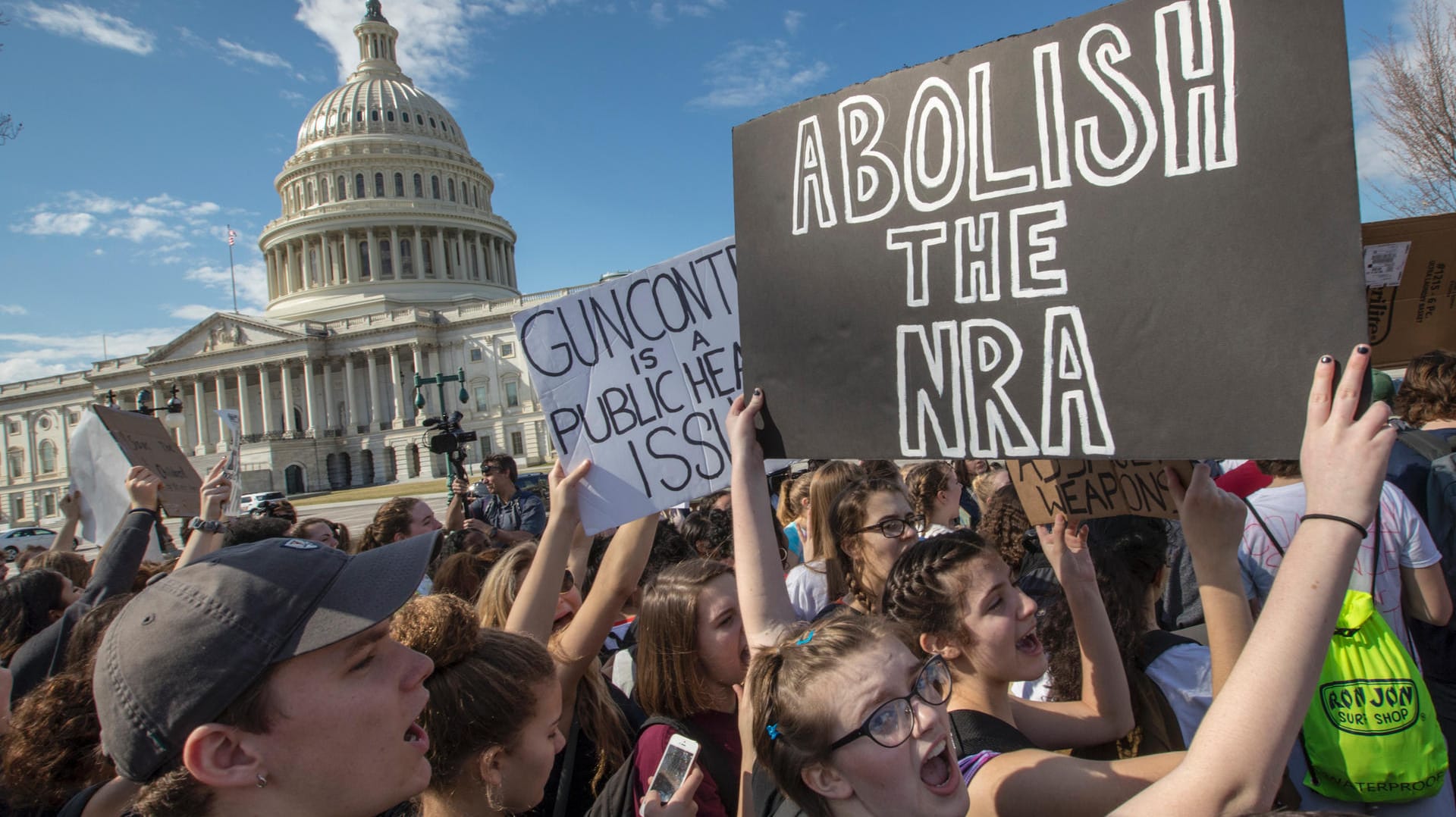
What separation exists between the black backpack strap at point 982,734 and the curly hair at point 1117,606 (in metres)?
0.53

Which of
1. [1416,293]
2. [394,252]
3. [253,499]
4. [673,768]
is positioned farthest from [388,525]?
[394,252]

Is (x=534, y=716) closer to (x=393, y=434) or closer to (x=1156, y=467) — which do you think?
(x=1156, y=467)

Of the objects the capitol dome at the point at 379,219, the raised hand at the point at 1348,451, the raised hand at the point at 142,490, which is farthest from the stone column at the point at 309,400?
the raised hand at the point at 1348,451

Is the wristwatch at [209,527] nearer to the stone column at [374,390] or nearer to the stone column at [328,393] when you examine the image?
the stone column at [374,390]

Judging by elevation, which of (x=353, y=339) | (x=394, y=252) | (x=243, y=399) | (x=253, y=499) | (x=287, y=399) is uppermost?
(x=394, y=252)

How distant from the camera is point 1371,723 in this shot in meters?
2.21

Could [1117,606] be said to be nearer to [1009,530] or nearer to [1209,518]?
[1209,518]

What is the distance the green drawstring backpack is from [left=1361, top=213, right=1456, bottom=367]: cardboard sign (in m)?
0.65

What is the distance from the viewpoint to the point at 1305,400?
1.49 metres

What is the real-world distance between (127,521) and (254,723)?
278 cm

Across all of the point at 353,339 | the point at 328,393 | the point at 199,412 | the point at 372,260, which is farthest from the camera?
the point at 372,260

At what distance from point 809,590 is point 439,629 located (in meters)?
2.03

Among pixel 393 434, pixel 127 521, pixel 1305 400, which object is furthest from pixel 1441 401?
pixel 393 434

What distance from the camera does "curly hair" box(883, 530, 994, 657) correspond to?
7.25 feet
